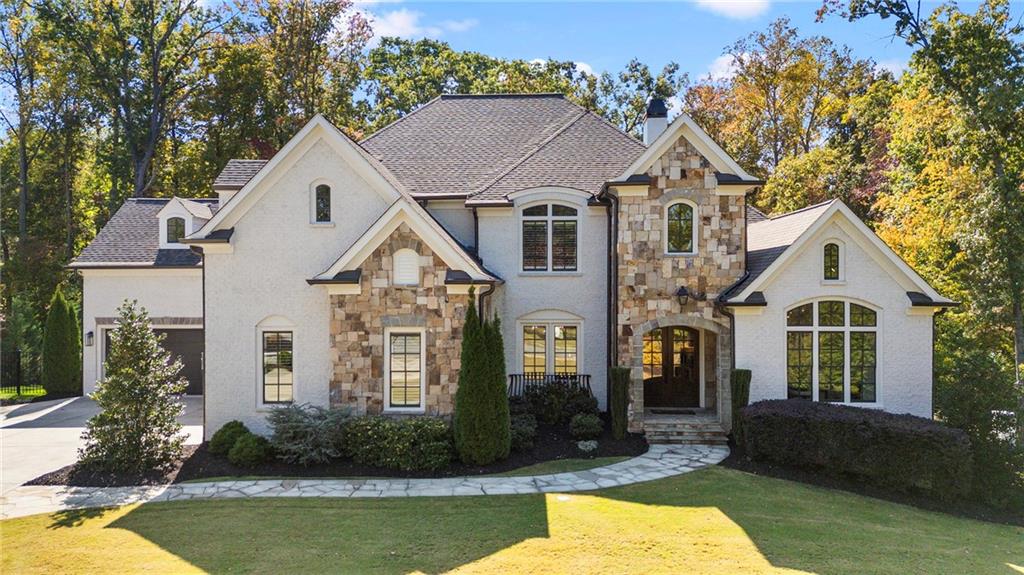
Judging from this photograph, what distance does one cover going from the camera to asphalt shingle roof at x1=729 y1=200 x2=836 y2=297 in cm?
1315

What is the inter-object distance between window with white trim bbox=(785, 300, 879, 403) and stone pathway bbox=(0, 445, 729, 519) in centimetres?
414

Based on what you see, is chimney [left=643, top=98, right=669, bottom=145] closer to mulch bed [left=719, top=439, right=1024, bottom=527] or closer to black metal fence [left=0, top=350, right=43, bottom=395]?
mulch bed [left=719, top=439, right=1024, bottom=527]

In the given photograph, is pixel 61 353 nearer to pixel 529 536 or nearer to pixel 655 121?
pixel 529 536

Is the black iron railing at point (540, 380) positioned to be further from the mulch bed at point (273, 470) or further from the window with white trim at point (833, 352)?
the window with white trim at point (833, 352)

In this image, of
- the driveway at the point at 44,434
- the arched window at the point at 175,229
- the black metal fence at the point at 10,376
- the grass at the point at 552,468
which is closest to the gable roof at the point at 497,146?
the grass at the point at 552,468

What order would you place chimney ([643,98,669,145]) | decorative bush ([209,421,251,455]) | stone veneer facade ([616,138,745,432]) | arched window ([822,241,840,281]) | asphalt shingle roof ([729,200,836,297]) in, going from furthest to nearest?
chimney ([643,98,669,145])
stone veneer facade ([616,138,745,432])
asphalt shingle roof ([729,200,836,297])
arched window ([822,241,840,281])
decorative bush ([209,421,251,455])

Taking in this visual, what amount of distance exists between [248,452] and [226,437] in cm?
100

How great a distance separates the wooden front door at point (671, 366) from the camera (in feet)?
50.6

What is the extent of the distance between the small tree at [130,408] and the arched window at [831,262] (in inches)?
577

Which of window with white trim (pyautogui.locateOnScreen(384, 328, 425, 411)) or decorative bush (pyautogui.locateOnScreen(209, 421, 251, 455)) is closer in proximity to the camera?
decorative bush (pyautogui.locateOnScreen(209, 421, 251, 455))

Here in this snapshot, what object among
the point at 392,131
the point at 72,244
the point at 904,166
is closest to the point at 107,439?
the point at 392,131

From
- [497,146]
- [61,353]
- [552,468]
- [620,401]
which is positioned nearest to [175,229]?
[61,353]

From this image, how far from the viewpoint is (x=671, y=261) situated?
13.6m

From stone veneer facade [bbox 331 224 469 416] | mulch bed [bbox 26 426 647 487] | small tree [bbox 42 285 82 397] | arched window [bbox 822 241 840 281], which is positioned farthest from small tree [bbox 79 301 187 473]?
arched window [bbox 822 241 840 281]
